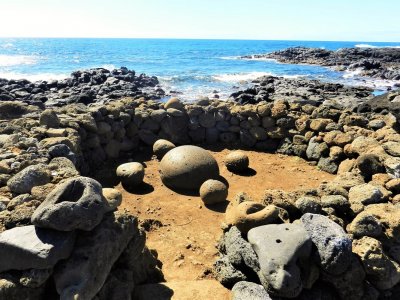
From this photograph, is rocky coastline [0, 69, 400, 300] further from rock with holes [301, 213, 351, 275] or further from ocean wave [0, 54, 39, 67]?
ocean wave [0, 54, 39, 67]

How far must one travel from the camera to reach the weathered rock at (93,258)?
13.3 feet

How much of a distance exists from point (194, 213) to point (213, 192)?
62cm

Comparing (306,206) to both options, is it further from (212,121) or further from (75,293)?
(212,121)

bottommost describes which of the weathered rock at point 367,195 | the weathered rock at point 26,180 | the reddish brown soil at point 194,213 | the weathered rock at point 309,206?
the reddish brown soil at point 194,213

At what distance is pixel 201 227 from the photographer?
25.2ft

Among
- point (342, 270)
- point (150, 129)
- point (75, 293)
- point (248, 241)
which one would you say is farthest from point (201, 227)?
point (150, 129)

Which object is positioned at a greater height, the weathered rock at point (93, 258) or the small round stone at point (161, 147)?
the weathered rock at point (93, 258)

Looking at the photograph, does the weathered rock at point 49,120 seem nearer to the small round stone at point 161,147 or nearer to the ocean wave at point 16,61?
the small round stone at point 161,147

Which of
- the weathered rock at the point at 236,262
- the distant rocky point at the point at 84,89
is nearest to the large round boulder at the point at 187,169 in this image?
the weathered rock at the point at 236,262

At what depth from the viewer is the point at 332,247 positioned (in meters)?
4.75

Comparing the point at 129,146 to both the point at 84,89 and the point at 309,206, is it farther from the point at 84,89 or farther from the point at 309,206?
the point at 84,89

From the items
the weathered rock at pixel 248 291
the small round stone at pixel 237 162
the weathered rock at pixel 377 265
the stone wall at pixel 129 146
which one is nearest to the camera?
the stone wall at pixel 129 146

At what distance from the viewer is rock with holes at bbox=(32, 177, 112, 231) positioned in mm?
4199

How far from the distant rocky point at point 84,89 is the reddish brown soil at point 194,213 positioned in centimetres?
1288
